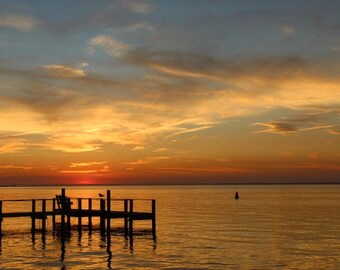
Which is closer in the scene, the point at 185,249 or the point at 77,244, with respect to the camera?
the point at 185,249

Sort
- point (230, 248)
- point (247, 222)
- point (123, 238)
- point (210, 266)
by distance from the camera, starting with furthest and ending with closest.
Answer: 1. point (247, 222)
2. point (123, 238)
3. point (230, 248)
4. point (210, 266)

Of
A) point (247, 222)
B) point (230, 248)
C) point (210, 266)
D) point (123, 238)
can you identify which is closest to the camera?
point (210, 266)

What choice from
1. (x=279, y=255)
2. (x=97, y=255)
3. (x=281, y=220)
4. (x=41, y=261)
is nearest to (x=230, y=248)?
(x=279, y=255)

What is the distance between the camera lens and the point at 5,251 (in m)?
37.2

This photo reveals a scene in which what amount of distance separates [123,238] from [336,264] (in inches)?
777

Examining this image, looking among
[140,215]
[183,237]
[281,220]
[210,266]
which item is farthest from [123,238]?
[281,220]

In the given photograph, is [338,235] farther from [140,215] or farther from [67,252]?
[67,252]

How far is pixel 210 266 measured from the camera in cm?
3105

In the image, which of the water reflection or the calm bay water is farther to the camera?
the water reflection

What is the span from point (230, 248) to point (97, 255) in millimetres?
9996

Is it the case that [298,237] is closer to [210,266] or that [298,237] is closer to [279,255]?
[279,255]

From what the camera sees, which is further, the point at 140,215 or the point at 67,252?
the point at 140,215

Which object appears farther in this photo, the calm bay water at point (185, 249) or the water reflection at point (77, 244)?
the water reflection at point (77, 244)

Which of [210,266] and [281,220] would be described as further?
[281,220]
